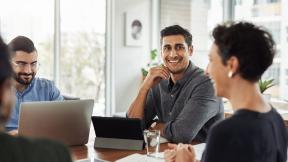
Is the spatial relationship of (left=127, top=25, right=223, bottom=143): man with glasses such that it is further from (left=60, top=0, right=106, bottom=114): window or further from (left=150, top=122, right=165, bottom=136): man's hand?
(left=60, top=0, right=106, bottom=114): window

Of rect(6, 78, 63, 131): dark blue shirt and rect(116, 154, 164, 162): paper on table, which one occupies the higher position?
rect(6, 78, 63, 131): dark blue shirt

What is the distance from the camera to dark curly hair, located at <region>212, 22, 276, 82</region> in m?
1.18

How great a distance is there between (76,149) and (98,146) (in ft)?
0.39

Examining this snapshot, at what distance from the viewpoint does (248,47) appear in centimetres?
117

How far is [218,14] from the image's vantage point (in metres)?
5.37

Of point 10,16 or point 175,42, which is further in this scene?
point 10,16

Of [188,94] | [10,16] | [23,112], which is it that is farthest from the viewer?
[10,16]

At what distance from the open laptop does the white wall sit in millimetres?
3449

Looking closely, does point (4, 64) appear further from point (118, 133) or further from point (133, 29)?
point (133, 29)

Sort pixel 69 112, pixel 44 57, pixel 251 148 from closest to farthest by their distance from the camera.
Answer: pixel 251 148 → pixel 69 112 → pixel 44 57

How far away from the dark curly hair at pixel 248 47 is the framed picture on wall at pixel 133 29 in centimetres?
434

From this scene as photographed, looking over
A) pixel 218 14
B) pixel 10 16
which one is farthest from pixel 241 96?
pixel 218 14

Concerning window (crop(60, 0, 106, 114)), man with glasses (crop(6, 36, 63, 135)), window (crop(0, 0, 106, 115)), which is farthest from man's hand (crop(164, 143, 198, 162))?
window (crop(60, 0, 106, 114))

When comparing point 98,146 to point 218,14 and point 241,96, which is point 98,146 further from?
point 218,14
